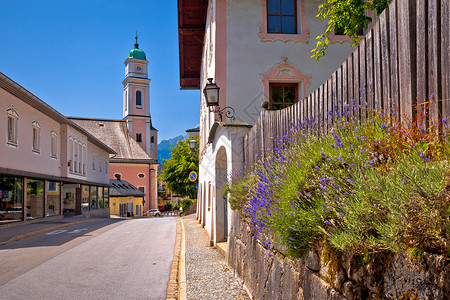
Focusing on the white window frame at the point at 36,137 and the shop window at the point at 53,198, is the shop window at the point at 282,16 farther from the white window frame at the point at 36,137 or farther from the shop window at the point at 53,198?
the shop window at the point at 53,198

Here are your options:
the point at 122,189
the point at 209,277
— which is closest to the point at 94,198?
the point at 122,189

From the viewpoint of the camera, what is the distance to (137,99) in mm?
74750

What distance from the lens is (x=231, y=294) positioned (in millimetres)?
6535

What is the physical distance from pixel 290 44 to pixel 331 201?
1118cm

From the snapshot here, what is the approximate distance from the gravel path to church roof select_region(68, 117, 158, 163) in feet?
170

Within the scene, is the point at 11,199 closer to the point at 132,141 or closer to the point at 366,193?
the point at 366,193

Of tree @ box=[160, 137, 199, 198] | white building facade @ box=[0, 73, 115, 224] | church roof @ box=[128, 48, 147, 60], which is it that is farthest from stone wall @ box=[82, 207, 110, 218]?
church roof @ box=[128, 48, 147, 60]

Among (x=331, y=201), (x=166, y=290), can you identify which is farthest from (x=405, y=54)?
(x=166, y=290)

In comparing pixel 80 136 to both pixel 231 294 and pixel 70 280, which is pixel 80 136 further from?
pixel 231 294

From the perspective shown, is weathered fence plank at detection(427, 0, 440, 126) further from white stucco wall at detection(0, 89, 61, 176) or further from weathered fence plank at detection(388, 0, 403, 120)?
white stucco wall at detection(0, 89, 61, 176)

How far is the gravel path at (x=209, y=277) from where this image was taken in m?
6.59

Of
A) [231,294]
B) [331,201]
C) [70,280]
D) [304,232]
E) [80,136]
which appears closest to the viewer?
[331,201]

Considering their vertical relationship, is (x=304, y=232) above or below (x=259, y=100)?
below

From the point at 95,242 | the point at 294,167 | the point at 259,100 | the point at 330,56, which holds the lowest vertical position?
the point at 95,242
